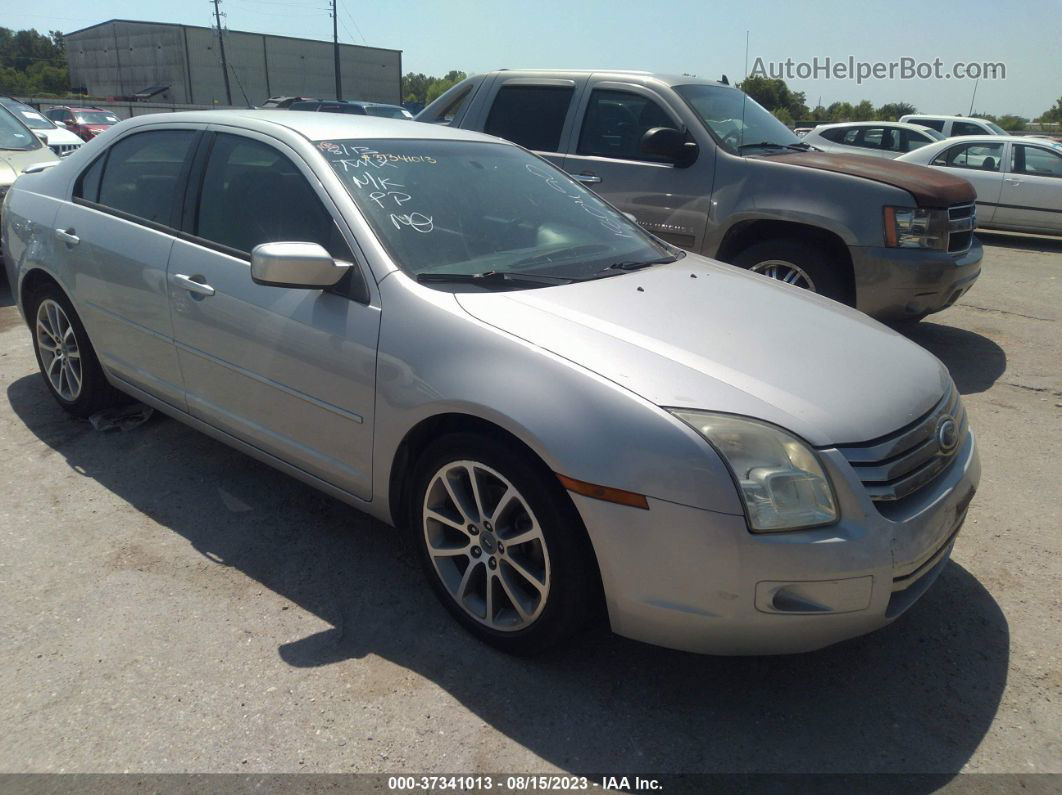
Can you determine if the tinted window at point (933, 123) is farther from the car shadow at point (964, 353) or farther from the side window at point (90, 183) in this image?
the side window at point (90, 183)

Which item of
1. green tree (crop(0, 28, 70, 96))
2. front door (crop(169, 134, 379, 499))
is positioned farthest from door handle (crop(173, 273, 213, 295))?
green tree (crop(0, 28, 70, 96))

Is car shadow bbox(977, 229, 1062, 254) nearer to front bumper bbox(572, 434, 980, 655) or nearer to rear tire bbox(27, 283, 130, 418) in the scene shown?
front bumper bbox(572, 434, 980, 655)

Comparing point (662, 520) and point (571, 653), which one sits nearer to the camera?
point (662, 520)

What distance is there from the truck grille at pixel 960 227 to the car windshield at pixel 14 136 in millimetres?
8211

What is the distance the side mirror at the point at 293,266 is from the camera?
2.81m

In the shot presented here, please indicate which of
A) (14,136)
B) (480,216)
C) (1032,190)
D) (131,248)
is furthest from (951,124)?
(131,248)

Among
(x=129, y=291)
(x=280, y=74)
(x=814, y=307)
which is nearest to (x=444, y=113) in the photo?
(x=129, y=291)

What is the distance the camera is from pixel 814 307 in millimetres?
3332

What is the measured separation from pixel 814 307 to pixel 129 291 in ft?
9.69

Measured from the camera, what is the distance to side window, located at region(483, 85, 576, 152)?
659cm

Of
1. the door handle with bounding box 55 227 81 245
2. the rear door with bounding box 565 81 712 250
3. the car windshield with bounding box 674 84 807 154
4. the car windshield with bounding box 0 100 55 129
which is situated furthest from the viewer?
the car windshield with bounding box 0 100 55 129

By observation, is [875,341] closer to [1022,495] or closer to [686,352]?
[686,352]

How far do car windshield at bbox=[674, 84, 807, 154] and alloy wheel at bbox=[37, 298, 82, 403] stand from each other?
4.35 m

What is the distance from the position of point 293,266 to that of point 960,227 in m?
4.80
